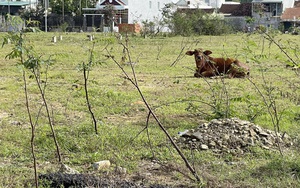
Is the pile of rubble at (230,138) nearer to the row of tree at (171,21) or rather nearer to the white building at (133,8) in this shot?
the row of tree at (171,21)

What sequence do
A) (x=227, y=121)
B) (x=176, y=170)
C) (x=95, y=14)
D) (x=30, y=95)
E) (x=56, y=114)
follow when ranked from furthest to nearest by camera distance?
1. (x=95, y=14)
2. (x=30, y=95)
3. (x=56, y=114)
4. (x=227, y=121)
5. (x=176, y=170)

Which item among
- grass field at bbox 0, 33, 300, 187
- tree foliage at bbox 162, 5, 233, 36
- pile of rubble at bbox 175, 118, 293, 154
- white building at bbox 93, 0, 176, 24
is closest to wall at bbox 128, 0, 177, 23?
white building at bbox 93, 0, 176, 24

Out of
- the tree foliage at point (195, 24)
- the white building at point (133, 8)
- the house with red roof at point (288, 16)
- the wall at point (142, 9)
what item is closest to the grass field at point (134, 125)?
the tree foliage at point (195, 24)

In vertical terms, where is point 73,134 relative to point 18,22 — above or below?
below

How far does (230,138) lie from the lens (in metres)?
5.86

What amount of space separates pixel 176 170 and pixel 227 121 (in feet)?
4.95

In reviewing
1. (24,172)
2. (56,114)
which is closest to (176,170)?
(24,172)

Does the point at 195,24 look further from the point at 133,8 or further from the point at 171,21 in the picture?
the point at 133,8

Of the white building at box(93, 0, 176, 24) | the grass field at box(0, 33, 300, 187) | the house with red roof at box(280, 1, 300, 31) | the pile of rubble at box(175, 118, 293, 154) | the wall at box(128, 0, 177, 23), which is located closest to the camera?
the grass field at box(0, 33, 300, 187)

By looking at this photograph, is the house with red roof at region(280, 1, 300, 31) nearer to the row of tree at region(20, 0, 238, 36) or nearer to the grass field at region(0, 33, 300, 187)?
the row of tree at region(20, 0, 238, 36)

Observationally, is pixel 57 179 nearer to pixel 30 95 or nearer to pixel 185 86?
pixel 30 95

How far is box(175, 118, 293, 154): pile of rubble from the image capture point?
5.79 meters

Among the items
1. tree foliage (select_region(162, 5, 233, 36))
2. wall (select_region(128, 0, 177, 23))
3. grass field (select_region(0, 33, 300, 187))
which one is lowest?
grass field (select_region(0, 33, 300, 187))

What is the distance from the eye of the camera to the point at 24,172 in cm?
496
